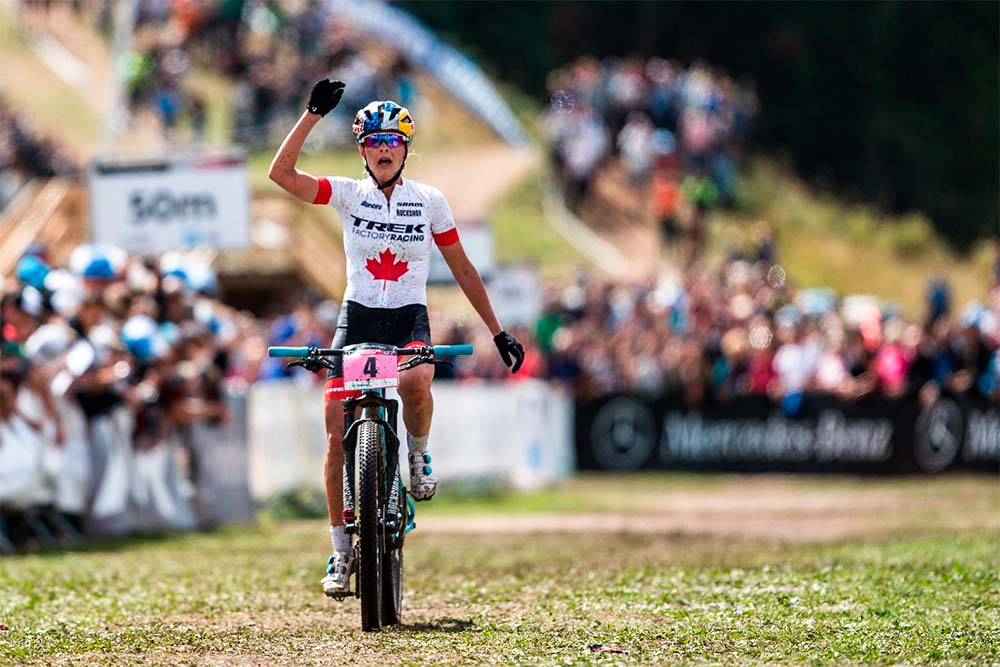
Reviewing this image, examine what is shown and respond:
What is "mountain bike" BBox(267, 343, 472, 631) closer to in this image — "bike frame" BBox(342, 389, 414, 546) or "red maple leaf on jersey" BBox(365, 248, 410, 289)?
"bike frame" BBox(342, 389, 414, 546)

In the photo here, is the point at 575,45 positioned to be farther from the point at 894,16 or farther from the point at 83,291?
the point at 83,291

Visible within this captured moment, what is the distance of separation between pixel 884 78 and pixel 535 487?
3495 cm

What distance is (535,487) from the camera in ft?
83.4

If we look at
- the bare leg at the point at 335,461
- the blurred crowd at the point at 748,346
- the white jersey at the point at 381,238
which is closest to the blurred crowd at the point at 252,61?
the blurred crowd at the point at 748,346

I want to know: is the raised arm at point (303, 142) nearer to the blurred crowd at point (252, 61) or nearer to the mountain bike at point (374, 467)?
the mountain bike at point (374, 467)

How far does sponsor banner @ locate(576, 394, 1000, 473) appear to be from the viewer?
26.9 meters

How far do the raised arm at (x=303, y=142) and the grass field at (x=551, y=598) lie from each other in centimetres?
221

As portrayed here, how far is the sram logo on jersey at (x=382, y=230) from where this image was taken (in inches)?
392

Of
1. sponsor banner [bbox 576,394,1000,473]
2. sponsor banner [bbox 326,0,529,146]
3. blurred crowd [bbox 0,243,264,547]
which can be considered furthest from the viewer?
sponsor banner [bbox 326,0,529,146]

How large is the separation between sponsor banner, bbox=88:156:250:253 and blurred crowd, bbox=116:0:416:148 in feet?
52.9

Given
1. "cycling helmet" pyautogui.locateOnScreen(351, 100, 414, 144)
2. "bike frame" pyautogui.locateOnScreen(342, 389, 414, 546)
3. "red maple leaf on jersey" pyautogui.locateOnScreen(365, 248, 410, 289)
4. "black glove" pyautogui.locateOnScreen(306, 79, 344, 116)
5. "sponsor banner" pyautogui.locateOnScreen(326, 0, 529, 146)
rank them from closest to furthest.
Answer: "black glove" pyautogui.locateOnScreen(306, 79, 344, 116), "bike frame" pyautogui.locateOnScreen(342, 389, 414, 546), "cycling helmet" pyautogui.locateOnScreen(351, 100, 414, 144), "red maple leaf on jersey" pyautogui.locateOnScreen(365, 248, 410, 289), "sponsor banner" pyautogui.locateOnScreen(326, 0, 529, 146)

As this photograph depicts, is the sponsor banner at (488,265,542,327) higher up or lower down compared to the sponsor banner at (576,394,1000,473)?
higher up

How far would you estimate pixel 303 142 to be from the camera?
9555 mm

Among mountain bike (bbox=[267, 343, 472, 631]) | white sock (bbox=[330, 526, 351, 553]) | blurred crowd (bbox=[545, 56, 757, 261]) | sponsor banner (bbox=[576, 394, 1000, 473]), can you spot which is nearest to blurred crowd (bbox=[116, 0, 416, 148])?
blurred crowd (bbox=[545, 56, 757, 261])
